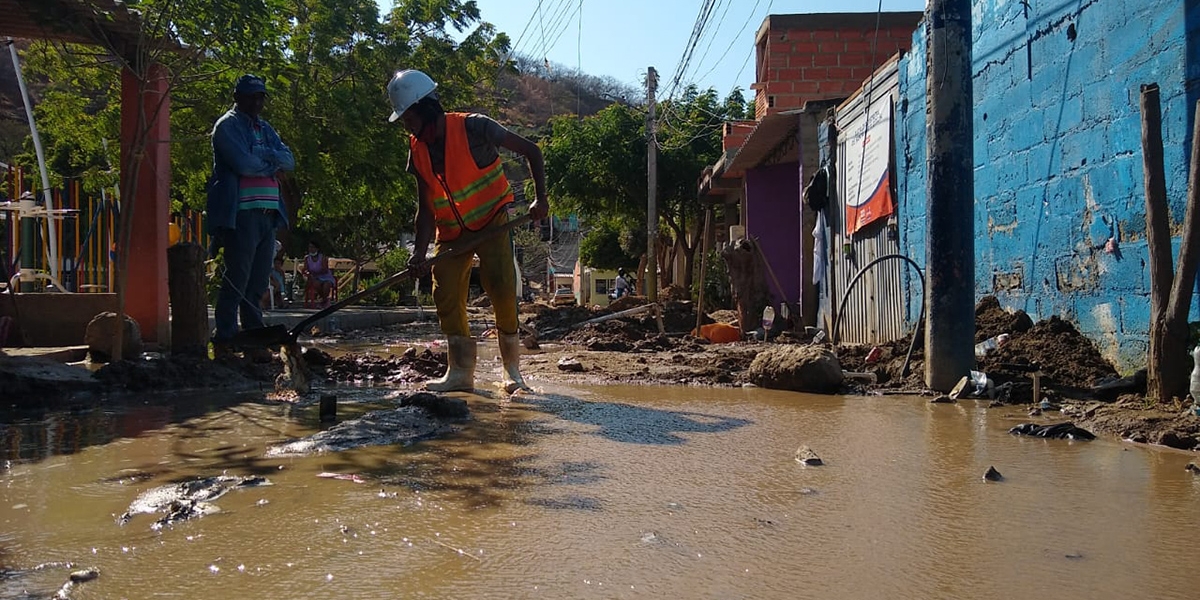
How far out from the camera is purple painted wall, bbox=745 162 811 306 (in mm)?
13828

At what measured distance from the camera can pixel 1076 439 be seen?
3.61 m

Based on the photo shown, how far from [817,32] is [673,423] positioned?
410 inches

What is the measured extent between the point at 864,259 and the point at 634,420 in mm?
5531

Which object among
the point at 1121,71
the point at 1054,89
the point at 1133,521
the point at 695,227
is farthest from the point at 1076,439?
the point at 695,227

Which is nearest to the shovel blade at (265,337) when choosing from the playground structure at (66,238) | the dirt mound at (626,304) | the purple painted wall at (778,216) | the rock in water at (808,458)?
the rock in water at (808,458)

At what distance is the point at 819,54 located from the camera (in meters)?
13.3

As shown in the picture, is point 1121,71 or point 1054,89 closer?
point 1121,71

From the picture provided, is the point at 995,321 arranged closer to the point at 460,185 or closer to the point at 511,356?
the point at 511,356

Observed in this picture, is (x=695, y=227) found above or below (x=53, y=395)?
above

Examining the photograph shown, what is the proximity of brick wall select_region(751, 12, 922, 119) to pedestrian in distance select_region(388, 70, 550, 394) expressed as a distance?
28.7 ft

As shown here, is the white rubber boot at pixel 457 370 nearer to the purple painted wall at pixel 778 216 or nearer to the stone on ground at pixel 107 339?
the stone on ground at pixel 107 339

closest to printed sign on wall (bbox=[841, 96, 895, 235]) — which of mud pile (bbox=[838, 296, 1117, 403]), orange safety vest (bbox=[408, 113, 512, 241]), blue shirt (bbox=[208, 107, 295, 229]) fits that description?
mud pile (bbox=[838, 296, 1117, 403])

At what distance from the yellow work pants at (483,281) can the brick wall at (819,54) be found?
8747 millimetres

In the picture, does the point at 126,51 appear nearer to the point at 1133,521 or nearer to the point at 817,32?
the point at 1133,521
